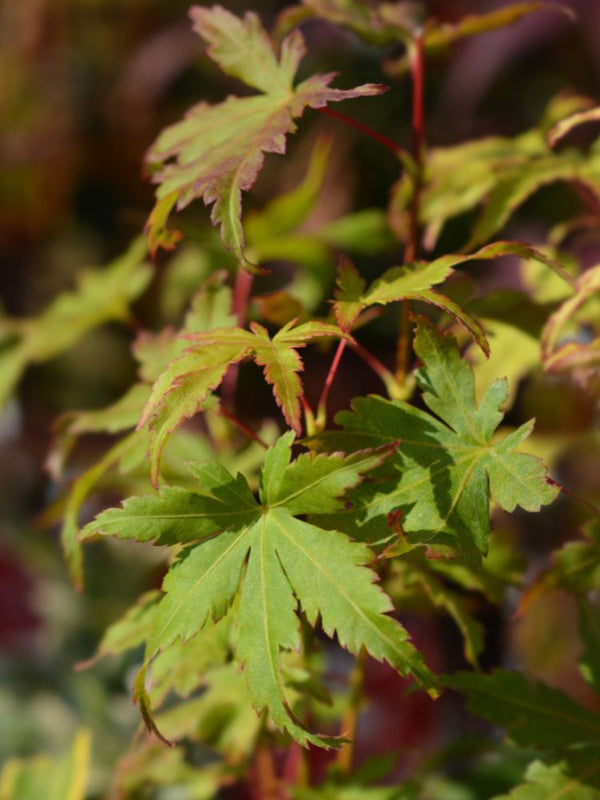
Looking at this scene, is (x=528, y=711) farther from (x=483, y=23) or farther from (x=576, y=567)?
(x=483, y=23)

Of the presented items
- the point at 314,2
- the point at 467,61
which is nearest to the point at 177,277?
the point at 314,2

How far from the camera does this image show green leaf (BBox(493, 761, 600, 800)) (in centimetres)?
63

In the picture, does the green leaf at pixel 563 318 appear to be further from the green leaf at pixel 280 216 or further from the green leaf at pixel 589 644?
the green leaf at pixel 280 216

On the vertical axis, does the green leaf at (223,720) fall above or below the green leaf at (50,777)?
above

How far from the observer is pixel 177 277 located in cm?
116

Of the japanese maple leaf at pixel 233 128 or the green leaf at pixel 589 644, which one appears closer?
the japanese maple leaf at pixel 233 128

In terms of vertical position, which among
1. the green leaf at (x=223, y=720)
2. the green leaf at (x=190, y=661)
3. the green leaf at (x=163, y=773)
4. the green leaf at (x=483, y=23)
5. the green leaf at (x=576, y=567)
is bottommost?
the green leaf at (x=163, y=773)

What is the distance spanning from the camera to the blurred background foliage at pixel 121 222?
1284 mm

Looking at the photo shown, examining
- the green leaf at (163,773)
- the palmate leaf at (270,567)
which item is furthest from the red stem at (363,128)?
the green leaf at (163,773)

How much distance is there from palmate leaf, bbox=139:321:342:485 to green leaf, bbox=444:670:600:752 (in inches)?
10.3

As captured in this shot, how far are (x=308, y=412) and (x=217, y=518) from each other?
0.11 m

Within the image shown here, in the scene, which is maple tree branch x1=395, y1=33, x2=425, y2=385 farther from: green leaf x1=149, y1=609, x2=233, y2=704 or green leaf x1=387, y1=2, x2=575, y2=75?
green leaf x1=149, y1=609, x2=233, y2=704

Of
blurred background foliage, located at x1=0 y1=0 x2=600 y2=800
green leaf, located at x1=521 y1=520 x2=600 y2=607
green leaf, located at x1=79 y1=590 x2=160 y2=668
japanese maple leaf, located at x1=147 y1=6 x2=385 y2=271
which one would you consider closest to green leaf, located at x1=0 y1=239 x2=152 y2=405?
blurred background foliage, located at x1=0 y1=0 x2=600 y2=800

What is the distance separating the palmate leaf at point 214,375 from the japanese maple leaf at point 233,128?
49 mm
